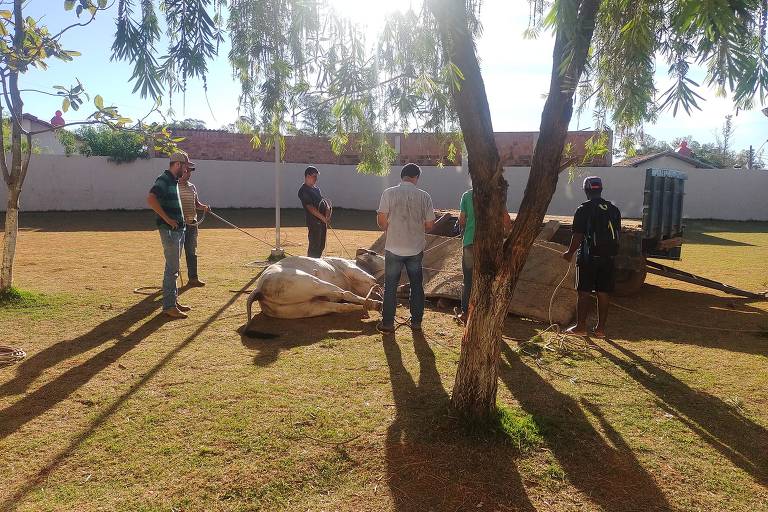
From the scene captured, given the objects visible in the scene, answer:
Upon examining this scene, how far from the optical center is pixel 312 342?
545 centimetres

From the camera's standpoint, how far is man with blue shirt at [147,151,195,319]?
6008mm

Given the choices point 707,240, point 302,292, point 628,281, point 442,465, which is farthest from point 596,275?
point 707,240

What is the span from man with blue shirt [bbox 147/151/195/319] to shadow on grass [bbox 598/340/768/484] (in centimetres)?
487

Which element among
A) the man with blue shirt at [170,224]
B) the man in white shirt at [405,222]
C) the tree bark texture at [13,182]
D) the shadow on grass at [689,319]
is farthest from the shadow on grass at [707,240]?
the tree bark texture at [13,182]

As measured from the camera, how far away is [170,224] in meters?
6.00

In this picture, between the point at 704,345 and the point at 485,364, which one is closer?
the point at 485,364

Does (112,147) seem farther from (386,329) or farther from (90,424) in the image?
(90,424)

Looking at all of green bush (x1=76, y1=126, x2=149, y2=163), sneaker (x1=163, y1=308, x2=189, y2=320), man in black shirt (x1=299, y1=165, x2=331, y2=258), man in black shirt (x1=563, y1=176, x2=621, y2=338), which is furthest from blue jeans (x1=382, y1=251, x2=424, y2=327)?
green bush (x1=76, y1=126, x2=149, y2=163)

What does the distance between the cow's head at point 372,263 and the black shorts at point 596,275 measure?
3.14 m

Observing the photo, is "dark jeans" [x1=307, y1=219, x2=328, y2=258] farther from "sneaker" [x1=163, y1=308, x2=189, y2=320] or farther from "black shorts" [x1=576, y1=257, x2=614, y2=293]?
"black shorts" [x1=576, y1=257, x2=614, y2=293]

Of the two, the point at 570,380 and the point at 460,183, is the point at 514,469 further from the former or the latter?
the point at 460,183

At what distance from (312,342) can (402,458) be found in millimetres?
2468

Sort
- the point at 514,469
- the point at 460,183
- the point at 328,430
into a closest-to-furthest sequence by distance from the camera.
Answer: the point at 514,469 < the point at 328,430 < the point at 460,183

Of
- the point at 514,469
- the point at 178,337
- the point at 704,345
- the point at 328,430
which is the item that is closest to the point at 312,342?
the point at 178,337
